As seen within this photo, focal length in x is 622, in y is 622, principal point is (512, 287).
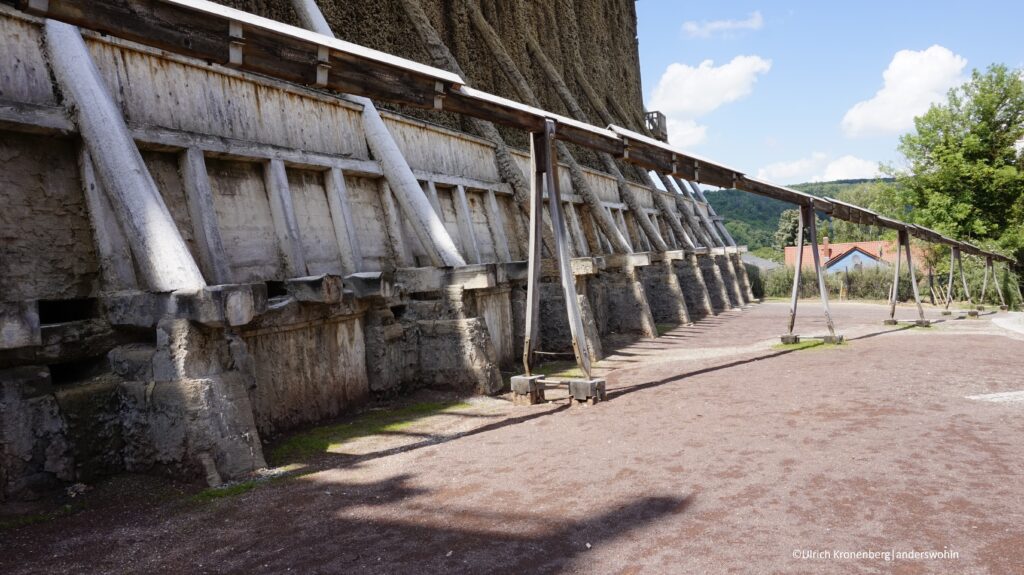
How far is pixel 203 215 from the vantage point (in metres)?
7.18

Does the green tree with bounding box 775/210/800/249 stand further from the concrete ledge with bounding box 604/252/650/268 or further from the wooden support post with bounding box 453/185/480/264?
the wooden support post with bounding box 453/185/480/264

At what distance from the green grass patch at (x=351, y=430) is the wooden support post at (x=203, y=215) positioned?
2042 mm

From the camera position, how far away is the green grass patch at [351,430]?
20.3 ft

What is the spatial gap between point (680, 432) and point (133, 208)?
565 centimetres

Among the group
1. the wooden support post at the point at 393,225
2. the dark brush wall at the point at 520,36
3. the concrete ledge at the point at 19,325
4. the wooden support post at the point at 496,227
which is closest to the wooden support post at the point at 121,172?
the concrete ledge at the point at 19,325

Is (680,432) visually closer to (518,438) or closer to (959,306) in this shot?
(518,438)

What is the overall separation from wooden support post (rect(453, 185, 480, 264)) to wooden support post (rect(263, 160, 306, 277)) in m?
4.58

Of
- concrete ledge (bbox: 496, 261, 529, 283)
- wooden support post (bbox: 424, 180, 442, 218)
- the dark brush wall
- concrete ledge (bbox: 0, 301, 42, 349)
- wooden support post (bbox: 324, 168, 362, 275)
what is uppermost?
the dark brush wall

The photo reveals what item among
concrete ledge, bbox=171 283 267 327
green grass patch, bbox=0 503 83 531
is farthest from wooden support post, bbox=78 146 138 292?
green grass patch, bbox=0 503 83 531

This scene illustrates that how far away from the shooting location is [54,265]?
18.9ft

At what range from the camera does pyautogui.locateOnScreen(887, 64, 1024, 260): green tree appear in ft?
90.4

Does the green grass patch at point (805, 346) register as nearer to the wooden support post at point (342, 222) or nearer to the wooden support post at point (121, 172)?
the wooden support post at point (342, 222)

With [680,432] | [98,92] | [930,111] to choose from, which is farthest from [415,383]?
[930,111]

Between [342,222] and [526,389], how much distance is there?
3671 millimetres
